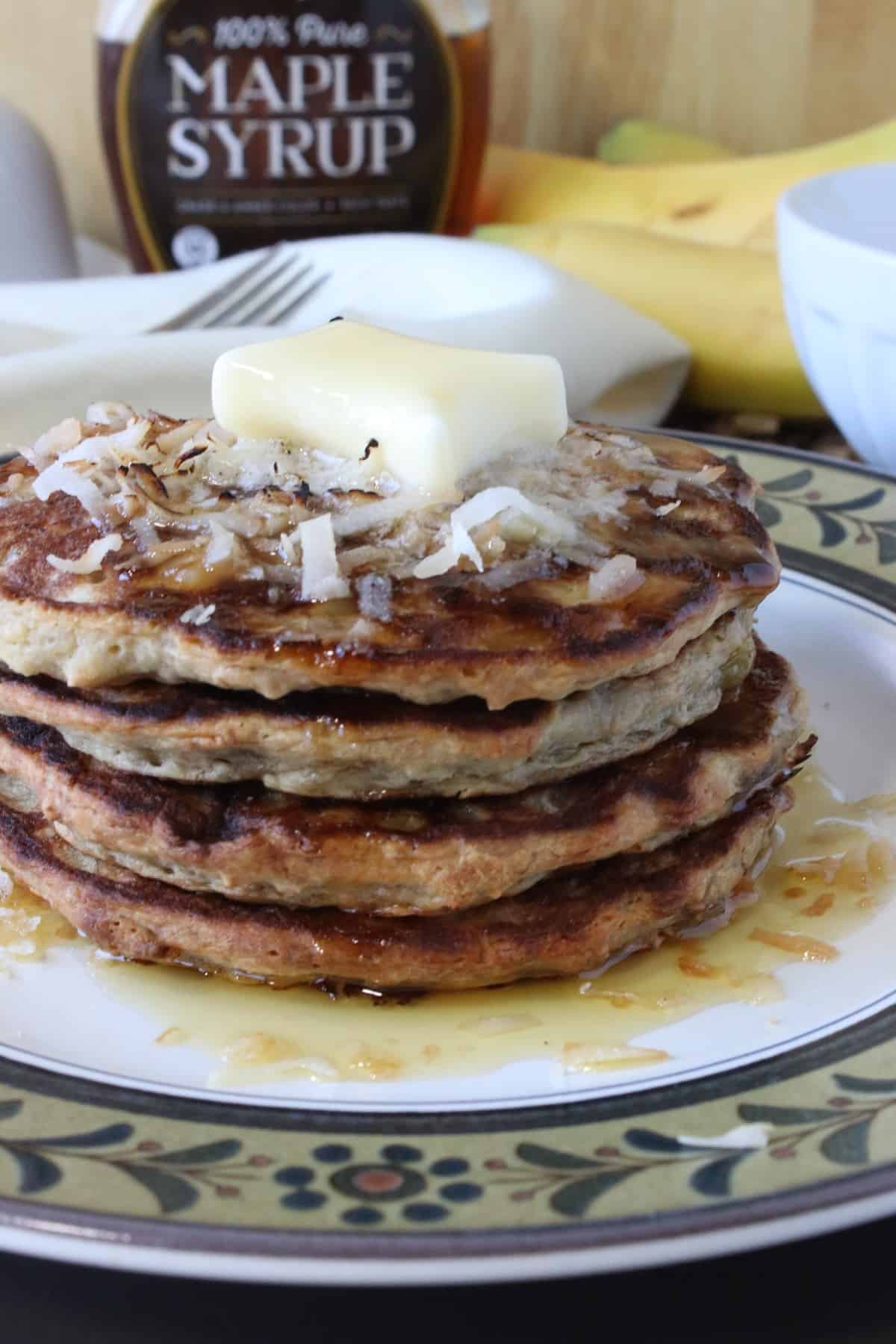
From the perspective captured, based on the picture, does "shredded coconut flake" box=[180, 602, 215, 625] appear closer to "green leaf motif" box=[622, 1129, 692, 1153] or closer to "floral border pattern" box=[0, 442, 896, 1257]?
"floral border pattern" box=[0, 442, 896, 1257]

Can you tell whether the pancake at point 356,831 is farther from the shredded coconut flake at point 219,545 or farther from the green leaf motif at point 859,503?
the green leaf motif at point 859,503

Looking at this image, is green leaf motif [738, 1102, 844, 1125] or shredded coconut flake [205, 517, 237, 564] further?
shredded coconut flake [205, 517, 237, 564]

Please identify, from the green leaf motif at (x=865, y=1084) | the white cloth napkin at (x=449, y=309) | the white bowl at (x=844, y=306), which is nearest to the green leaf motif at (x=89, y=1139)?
the green leaf motif at (x=865, y=1084)

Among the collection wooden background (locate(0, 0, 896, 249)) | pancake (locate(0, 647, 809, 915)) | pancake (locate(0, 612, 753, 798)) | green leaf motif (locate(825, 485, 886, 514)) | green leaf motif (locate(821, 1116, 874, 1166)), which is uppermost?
wooden background (locate(0, 0, 896, 249))

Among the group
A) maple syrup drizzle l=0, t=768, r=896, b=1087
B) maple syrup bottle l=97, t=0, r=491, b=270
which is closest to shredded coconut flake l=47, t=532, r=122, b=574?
maple syrup drizzle l=0, t=768, r=896, b=1087

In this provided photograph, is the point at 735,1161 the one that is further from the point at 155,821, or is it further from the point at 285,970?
the point at 155,821
